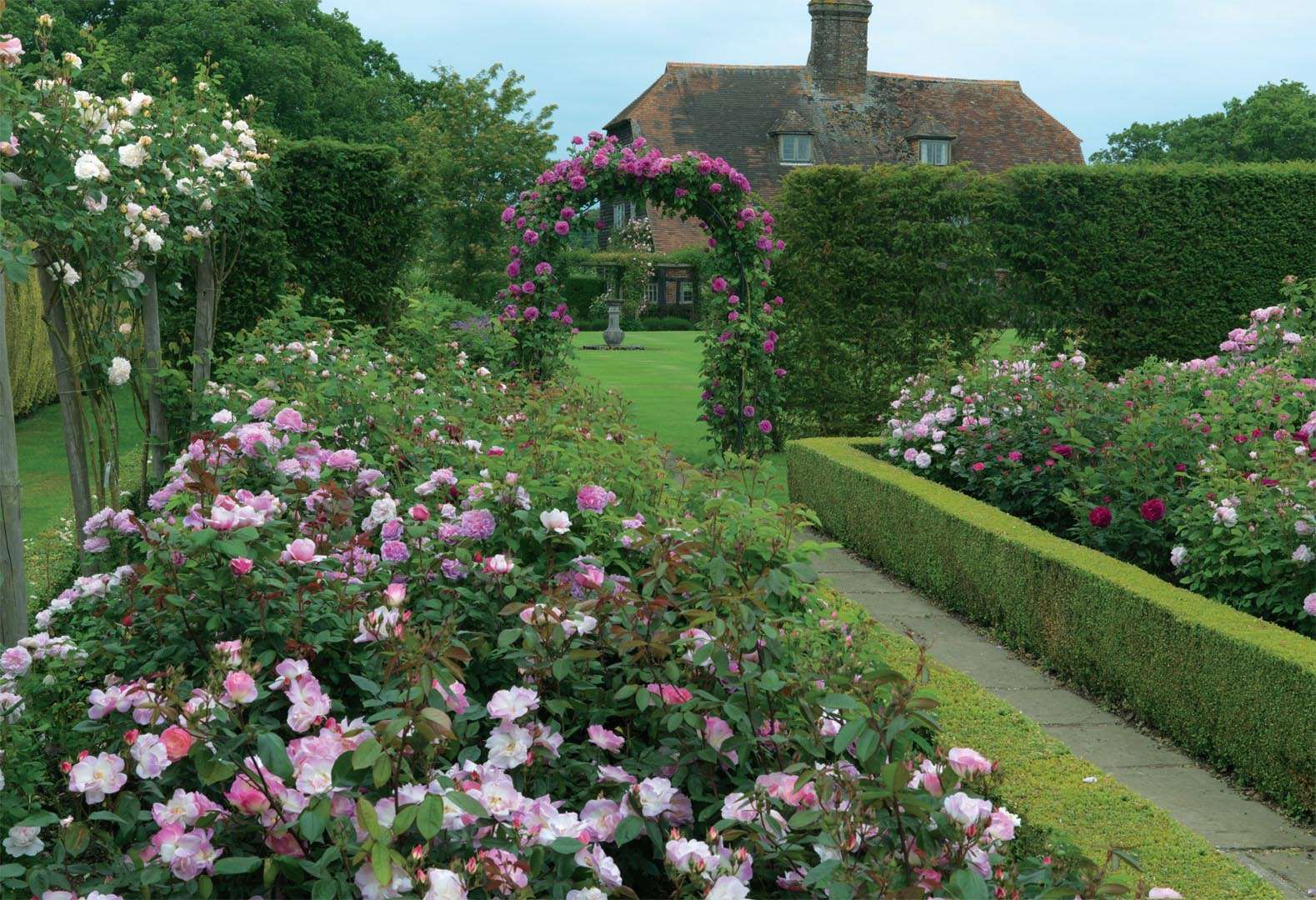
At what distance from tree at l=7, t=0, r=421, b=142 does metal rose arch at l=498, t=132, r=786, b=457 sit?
817 inches

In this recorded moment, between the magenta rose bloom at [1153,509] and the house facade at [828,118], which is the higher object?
the house facade at [828,118]

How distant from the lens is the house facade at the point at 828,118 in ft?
112

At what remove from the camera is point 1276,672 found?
4.06 meters

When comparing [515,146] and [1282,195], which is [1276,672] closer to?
[1282,195]

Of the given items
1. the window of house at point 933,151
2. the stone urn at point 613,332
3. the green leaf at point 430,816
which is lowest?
the stone urn at point 613,332

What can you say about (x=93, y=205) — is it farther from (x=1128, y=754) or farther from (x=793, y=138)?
(x=793, y=138)

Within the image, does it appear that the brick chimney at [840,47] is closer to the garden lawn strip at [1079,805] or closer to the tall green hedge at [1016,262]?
the tall green hedge at [1016,262]

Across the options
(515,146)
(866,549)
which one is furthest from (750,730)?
(515,146)

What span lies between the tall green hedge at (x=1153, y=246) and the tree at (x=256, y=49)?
A: 815 inches

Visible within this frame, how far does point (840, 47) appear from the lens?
3541 cm

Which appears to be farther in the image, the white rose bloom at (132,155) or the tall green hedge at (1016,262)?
the tall green hedge at (1016,262)

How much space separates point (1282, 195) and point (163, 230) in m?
11.8

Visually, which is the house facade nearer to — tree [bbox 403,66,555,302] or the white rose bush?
tree [bbox 403,66,555,302]

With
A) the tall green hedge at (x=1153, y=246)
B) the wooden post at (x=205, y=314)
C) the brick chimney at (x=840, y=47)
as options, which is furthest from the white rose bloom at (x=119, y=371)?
the brick chimney at (x=840, y=47)
